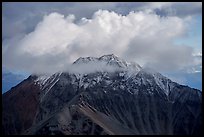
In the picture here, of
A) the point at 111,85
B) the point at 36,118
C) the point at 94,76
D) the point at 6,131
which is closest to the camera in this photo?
the point at 6,131

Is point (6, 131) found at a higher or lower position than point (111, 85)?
lower

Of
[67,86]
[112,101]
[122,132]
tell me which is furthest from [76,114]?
[67,86]

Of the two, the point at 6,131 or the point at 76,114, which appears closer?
the point at 76,114

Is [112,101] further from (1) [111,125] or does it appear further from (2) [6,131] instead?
(2) [6,131]

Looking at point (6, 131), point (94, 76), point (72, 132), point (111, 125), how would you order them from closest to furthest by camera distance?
point (72, 132) < point (111, 125) < point (6, 131) < point (94, 76)

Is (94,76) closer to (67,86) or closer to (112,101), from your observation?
(67,86)

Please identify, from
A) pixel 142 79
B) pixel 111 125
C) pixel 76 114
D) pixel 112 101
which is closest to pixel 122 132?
pixel 111 125
